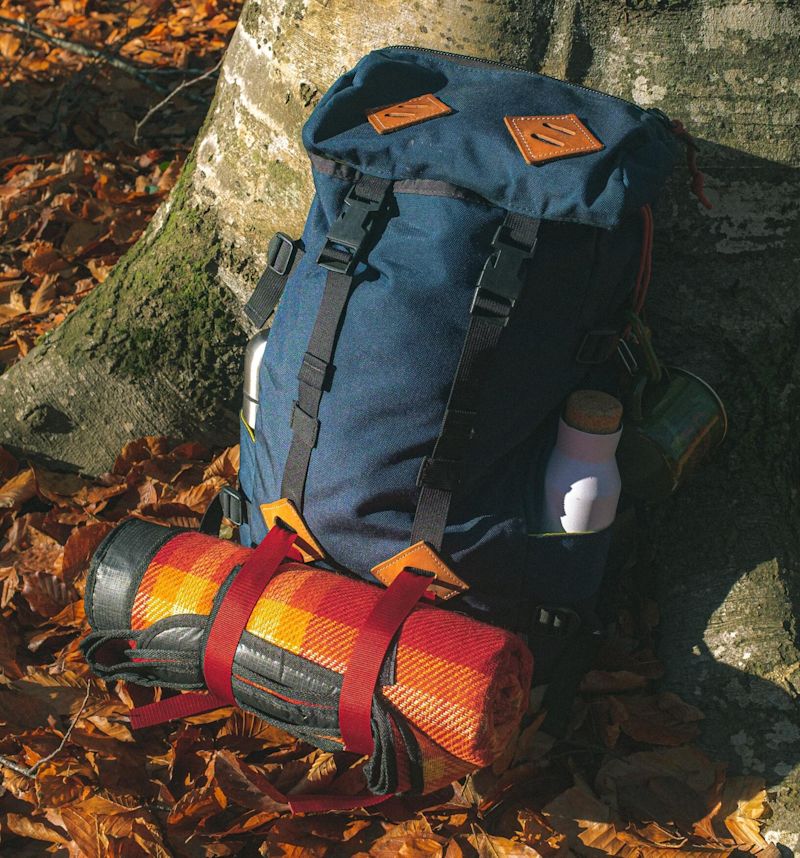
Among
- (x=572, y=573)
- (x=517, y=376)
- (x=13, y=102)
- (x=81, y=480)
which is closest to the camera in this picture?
(x=517, y=376)

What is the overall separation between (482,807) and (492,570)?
0.61 m

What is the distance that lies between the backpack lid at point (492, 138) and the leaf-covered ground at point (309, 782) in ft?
4.05

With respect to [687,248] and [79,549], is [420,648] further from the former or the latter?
[79,549]

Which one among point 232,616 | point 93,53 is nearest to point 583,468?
point 232,616

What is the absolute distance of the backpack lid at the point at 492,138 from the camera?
1894 mm

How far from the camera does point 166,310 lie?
290 centimetres

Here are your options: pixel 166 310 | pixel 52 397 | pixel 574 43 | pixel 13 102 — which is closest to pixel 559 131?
pixel 574 43

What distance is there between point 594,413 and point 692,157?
646 mm

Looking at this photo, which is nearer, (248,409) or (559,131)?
(559,131)

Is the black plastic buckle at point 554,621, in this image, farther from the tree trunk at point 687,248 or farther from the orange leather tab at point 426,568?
the tree trunk at point 687,248

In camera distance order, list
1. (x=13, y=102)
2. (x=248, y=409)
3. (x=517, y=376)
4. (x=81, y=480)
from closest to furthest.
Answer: (x=517, y=376) → (x=248, y=409) → (x=81, y=480) → (x=13, y=102)

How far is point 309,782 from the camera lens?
7.40 ft

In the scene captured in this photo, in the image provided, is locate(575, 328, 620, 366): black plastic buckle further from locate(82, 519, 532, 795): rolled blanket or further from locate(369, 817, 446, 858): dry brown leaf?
locate(369, 817, 446, 858): dry brown leaf

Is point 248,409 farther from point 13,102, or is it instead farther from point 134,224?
point 13,102
